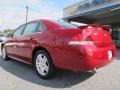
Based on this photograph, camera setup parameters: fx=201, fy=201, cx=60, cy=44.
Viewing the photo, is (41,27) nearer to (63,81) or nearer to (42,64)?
(42,64)

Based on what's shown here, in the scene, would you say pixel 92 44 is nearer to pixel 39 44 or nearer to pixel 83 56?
pixel 83 56

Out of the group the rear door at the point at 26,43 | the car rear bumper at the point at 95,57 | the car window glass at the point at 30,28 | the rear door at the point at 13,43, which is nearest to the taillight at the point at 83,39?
the car rear bumper at the point at 95,57

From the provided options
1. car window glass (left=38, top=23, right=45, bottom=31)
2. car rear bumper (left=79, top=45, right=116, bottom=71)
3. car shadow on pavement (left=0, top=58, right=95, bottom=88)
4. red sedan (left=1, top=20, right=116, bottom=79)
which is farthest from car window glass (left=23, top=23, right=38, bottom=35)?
car rear bumper (left=79, top=45, right=116, bottom=71)

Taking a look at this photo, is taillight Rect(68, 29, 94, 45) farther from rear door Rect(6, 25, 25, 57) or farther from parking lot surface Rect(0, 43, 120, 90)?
rear door Rect(6, 25, 25, 57)

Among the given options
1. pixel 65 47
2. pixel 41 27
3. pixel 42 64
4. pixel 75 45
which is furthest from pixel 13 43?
pixel 75 45

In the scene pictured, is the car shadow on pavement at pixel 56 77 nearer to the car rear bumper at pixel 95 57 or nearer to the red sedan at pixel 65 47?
the red sedan at pixel 65 47

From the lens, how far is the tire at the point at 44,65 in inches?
195

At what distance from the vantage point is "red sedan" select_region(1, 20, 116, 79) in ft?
14.1

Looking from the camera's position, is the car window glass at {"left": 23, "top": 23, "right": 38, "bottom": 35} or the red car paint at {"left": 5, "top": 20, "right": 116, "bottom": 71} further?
the car window glass at {"left": 23, "top": 23, "right": 38, "bottom": 35}

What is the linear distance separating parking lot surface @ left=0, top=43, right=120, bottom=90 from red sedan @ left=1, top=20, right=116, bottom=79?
0.33m

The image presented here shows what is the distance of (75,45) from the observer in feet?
14.1

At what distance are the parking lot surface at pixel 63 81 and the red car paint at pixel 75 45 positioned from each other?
1.47 feet

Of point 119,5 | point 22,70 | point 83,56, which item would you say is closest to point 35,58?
point 22,70

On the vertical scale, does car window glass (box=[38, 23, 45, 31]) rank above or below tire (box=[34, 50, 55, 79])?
above
